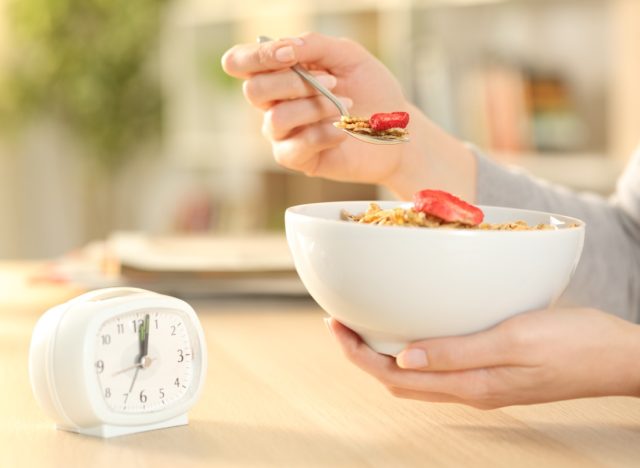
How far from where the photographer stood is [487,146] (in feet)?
8.97

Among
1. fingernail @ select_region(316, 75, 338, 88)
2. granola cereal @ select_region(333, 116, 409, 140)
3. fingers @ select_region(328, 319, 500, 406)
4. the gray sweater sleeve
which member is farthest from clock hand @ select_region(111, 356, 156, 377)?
the gray sweater sleeve

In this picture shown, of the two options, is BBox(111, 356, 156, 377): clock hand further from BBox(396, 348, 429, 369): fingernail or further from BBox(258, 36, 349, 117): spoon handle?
BBox(258, 36, 349, 117): spoon handle

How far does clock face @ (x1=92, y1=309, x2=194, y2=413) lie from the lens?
2.54 ft

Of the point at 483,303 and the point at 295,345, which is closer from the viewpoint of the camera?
the point at 483,303

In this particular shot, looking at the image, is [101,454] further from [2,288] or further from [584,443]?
[2,288]

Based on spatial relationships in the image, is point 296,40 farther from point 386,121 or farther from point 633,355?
point 633,355

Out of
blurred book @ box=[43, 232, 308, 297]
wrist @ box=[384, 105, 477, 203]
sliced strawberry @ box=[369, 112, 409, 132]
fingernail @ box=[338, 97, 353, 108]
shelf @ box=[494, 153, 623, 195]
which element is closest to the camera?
sliced strawberry @ box=[369, 112, 409, 132]

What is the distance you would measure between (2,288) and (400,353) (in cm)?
99

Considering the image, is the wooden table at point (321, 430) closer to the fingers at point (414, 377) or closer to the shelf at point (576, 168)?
the fingers at point (414, 377)

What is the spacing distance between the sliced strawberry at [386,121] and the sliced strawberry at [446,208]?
0.66 ft

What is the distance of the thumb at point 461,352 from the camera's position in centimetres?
72

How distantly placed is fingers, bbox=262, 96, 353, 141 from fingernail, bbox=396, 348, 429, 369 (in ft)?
1.32

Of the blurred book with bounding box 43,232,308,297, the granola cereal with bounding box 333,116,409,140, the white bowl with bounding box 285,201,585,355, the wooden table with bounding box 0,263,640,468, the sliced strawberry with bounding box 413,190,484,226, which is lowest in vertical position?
the blurred book with bounding box 43,232,308,297

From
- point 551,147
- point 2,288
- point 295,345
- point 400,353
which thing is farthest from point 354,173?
point 551,147
